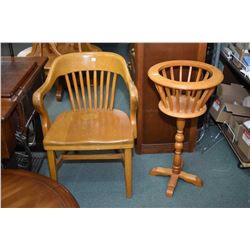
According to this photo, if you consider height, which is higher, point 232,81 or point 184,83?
point 184,83

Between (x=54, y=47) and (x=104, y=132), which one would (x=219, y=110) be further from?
(x=54, y=47)

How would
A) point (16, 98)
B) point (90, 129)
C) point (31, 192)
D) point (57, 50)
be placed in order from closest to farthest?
1. point (31, 192)
2. point (16, 98)
3. point (90, 129)
4. point (57, 50)

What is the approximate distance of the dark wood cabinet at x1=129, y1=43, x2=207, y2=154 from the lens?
1913 millimetres

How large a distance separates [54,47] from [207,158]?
5.79ft

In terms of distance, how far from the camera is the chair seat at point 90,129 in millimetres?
1666

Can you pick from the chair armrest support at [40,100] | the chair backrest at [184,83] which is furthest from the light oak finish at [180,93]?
the chair armrest support at [40,100]

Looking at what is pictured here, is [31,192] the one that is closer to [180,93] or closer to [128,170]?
[128,170]

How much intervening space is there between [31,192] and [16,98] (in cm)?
43

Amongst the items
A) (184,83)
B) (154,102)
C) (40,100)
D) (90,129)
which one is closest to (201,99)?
(184,83)

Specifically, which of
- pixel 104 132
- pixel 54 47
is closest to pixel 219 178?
pixel 104 132

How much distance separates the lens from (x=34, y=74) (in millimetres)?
1661

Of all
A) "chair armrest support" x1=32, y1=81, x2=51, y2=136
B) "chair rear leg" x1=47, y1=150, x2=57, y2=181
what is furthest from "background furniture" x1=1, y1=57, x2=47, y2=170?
"chair rear leg" x1=47, y1=150, x2=57, y2=181

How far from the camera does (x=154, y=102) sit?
82.8 inches

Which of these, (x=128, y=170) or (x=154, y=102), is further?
(x=154, y=102)
